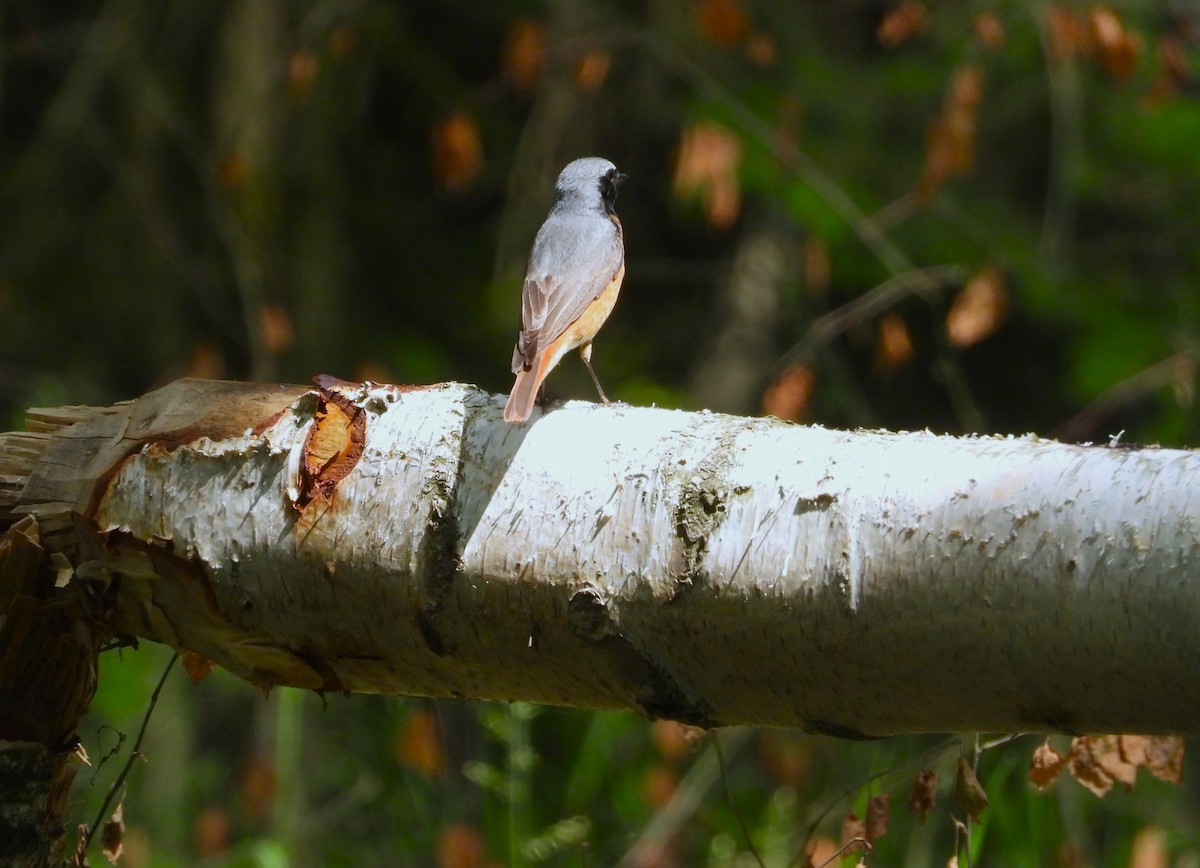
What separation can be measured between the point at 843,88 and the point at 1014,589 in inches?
170

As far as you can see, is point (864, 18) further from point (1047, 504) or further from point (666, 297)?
point (1047, 504)

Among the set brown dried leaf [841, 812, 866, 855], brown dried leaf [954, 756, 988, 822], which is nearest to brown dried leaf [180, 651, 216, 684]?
brown dried leaf [841, 812, 866, 855]

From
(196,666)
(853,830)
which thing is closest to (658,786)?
(853,830)

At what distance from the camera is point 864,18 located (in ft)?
19.6

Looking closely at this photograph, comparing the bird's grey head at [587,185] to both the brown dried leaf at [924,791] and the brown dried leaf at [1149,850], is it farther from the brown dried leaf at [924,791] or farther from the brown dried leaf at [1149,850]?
the brown dried leaf at [1149,850]

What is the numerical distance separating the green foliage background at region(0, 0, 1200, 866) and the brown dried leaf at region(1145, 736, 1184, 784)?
77.4 inches

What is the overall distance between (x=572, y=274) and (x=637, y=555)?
1.33 metres

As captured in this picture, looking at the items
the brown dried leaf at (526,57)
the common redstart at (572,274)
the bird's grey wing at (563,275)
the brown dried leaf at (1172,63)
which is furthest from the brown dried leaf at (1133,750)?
the brown dried leaf at (526,57)

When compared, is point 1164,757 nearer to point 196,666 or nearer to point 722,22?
point 196,666

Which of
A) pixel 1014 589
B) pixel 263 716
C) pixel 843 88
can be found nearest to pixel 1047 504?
pixel 1014 589

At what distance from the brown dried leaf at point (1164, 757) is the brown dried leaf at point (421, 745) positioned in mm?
1919

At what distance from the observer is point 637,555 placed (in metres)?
1.56

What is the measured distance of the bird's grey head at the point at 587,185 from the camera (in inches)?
127

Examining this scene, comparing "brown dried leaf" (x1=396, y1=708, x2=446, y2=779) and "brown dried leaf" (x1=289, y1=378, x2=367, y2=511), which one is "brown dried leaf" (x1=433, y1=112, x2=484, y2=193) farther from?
"brown dried leaf" (x1=289, y1=378, x2=367, y2=511)
